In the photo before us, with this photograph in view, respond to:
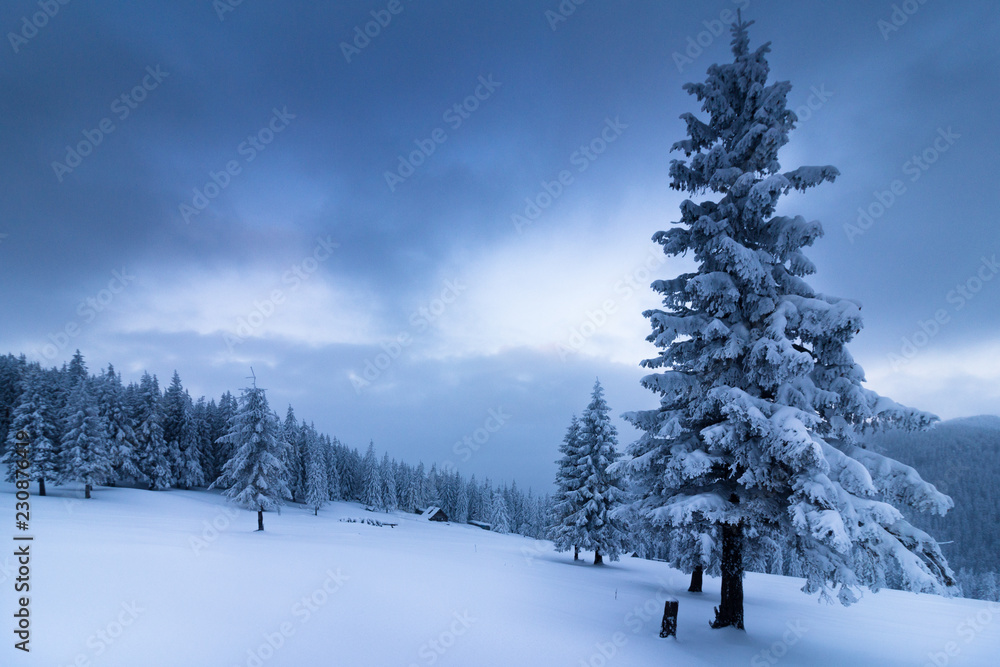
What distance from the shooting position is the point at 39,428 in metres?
35.4

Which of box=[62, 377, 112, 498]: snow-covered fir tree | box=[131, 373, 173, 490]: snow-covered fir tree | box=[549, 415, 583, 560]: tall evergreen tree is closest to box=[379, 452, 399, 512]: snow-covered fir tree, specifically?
box=[131, 373, 173, 490]: snow-covered fir tree

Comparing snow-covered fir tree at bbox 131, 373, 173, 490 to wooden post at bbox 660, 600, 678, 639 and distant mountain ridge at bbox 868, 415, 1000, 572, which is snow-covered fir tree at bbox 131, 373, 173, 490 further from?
distant mountain ridge at bbox 868, 415, 1000, 572

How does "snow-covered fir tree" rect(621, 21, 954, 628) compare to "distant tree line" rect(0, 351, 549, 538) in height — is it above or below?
above

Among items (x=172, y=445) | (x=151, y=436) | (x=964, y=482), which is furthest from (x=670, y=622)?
(x=964, y=482)

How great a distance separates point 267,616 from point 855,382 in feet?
44.5

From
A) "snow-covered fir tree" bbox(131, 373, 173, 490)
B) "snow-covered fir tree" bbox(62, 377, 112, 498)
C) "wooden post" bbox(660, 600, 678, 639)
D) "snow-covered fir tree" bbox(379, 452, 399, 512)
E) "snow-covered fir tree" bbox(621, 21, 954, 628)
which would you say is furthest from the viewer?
"snow-covered fir tree" bbox(379, 452, 399, 512)

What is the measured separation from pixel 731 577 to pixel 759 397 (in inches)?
163

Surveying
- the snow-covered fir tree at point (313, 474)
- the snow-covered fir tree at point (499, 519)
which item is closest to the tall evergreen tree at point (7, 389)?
the snow-covered fir tree at point (313, 474)

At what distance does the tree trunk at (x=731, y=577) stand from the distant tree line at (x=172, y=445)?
69.7ft

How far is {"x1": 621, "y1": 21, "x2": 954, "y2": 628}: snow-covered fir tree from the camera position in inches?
319

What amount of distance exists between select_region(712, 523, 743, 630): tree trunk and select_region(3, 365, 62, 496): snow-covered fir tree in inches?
1977

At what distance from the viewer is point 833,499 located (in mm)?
7992

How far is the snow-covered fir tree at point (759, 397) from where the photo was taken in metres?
8.10

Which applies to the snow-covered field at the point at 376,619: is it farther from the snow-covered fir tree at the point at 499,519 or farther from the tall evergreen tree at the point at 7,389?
the snow-covered fir tree at the point at 499,519
